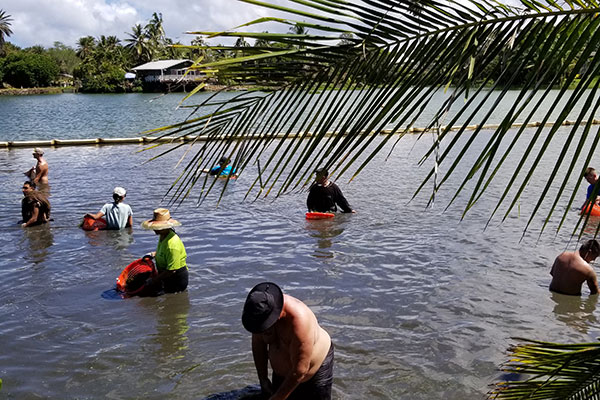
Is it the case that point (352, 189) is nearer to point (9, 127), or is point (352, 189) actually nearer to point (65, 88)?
point (9, 127)

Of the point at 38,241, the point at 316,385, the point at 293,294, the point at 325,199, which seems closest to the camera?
the point at 316,385

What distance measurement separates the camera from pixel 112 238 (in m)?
12.9

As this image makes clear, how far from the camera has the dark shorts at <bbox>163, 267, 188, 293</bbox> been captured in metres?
9.41

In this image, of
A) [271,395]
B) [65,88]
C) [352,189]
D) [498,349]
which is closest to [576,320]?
[498,349]

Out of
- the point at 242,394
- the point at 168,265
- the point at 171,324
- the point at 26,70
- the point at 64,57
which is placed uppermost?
the point at 64,57

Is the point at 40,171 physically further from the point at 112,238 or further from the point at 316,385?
the point at 316,385

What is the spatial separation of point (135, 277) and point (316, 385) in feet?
16.6

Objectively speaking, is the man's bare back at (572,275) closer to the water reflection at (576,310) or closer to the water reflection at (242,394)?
the water reflection at (576,310)

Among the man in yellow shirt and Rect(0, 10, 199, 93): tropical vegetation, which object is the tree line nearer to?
Rect(0, 10, 199, 93): tropical vegetation

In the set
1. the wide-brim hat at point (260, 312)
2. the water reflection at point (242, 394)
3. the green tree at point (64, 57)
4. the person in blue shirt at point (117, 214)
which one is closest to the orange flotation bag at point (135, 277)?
the water reflection at point (242, 394)

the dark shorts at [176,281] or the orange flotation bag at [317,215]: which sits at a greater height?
the orange flotation bag at [317,215]

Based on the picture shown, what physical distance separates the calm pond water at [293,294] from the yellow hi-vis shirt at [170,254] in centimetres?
51

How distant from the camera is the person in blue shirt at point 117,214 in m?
13.2

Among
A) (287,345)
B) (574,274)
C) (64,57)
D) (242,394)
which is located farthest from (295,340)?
(64,57)
